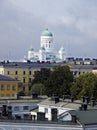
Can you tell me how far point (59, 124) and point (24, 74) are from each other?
98957mm

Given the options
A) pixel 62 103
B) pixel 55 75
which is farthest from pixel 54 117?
pixel 55 75

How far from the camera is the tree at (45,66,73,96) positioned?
86.9 m

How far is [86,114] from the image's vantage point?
3941cm

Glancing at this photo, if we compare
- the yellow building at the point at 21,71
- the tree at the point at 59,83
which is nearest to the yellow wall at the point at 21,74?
the yellow building at the point at 21,71

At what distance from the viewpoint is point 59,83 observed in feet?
298

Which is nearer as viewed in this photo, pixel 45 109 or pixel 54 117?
pixel 54 117

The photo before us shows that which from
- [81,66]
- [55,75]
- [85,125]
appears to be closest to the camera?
[85,125]

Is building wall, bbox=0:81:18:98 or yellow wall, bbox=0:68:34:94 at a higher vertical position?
yellow wall, bbox=0:68:34:94

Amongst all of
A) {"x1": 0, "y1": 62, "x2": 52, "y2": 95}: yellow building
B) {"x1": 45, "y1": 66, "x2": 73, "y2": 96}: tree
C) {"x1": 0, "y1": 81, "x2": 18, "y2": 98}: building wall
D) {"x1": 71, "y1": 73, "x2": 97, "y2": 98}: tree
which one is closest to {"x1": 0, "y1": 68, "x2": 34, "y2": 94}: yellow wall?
{"x1": 0, "y1": 62, "x2": 52, "y2": 95}: yellow building

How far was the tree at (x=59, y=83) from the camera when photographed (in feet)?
285

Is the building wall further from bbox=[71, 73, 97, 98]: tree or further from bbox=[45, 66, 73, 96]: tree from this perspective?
bbox=[71, 73, 97, 98]: tree

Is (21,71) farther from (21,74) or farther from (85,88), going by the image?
(85,88)

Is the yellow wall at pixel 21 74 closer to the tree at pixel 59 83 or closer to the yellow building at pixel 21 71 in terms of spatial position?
the yellow building at pixel 21 71

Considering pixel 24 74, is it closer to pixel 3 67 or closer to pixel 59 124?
pixel 3 67
